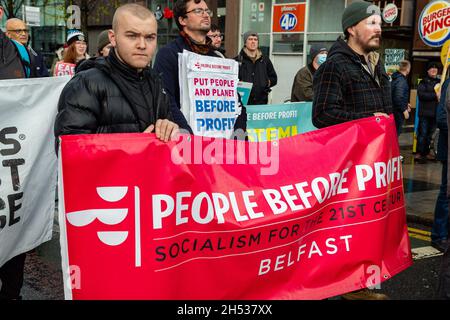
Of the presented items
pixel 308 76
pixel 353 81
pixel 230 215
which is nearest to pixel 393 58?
pixel 308 76

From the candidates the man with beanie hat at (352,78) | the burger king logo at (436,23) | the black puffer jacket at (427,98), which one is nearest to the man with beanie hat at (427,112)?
the black puffer jacket at (427,98)

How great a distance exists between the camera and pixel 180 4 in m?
4.34

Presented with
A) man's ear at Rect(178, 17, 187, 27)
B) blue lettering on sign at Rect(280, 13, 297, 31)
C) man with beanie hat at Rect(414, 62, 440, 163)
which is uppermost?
blue lettering on sign at Rect(280, 13, 297, 31)

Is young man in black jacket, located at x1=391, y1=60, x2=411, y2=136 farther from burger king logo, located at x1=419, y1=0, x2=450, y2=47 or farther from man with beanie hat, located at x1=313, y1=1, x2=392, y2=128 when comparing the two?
man with beanie hat, located at x1=313, y1=1, x2=392, y2=128

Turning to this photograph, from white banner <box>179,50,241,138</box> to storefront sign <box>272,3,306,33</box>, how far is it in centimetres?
1525

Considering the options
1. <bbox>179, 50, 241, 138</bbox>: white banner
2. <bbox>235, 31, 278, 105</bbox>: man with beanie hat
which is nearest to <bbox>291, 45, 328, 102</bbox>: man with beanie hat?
<bbox>235, 31, 278, 105</bbox>: man with beanie hat

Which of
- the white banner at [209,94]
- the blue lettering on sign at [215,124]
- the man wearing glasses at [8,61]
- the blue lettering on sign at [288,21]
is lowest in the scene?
→ the blue lettering on sign at [215,124]

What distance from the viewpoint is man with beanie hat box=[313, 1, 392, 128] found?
12.5 ft

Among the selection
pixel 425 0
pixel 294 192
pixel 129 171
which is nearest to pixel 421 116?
pixel 425 0

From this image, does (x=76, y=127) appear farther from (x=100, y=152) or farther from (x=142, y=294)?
(x=142, y=294)

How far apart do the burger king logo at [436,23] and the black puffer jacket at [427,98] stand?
2812mm

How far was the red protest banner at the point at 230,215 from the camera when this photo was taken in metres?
2.64

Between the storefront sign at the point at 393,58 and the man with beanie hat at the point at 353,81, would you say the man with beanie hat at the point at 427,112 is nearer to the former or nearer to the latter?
the storefront sign at the point at 393,58
